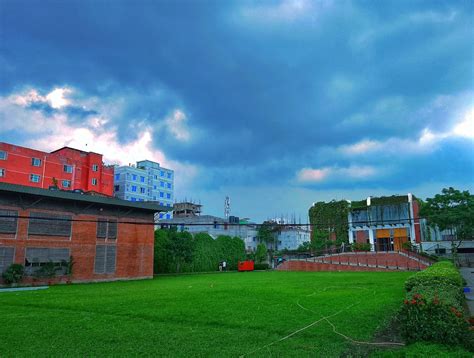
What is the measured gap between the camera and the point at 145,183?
7656 centimetres

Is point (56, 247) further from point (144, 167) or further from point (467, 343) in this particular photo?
point (144, 167)

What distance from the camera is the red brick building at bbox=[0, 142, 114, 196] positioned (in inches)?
2002

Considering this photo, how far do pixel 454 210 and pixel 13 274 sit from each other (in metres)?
33.2

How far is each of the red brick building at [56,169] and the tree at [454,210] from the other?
40.2 meters

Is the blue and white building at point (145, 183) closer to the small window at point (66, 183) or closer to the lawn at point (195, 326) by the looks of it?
the small window at point (66, 183)

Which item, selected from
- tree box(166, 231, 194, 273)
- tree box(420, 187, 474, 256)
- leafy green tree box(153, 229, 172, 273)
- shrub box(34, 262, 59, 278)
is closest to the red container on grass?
tree box(166, 231, 194, 273)

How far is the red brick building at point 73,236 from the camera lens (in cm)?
2458

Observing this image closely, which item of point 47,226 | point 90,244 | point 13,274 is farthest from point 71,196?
point 13,274

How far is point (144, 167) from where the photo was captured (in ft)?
257

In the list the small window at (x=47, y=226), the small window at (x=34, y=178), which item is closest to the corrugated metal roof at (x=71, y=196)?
the small window at (x=47, y=226)

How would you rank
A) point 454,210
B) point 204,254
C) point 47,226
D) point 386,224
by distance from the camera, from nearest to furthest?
point 47,226
point 454,210
point 204,254
point 386,224

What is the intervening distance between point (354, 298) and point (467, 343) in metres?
8.55

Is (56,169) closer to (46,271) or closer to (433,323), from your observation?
(46,271)

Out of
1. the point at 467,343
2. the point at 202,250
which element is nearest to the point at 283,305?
the point at 467,343
